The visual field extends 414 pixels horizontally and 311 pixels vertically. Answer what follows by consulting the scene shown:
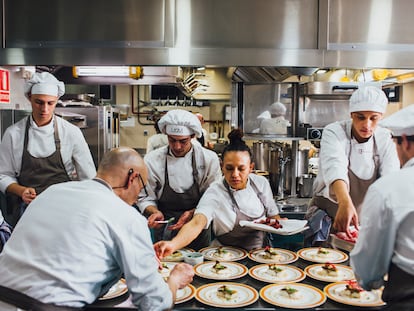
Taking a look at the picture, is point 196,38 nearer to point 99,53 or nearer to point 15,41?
point 99,53

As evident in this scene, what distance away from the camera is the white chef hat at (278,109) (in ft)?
15.3

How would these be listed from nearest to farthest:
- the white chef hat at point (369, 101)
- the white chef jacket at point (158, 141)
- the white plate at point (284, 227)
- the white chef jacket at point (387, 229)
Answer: the white chef jacket at point (387, 229)
the white plate at point (284, 227)
the white chef hat at point (369, 101)
the white chef jacket at point (158, 141)

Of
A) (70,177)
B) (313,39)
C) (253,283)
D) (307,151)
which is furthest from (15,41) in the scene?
(307,151)

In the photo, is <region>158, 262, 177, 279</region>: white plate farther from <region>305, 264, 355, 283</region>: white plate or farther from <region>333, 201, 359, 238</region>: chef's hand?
<region>333, 201, 359, 238</region>: chef's hand

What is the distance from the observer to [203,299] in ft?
5.74

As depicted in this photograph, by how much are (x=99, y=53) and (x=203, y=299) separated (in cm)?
165

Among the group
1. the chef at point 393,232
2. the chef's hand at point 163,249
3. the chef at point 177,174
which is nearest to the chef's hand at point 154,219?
the chef at point 177,174

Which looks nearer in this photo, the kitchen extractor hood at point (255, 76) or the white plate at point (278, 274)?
the white plate at point (278, 274)

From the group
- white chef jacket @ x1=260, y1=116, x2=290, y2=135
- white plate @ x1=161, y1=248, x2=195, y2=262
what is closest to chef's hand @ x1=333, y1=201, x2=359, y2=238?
white plate @ x1=161, y1=248, x2=195, y2=262

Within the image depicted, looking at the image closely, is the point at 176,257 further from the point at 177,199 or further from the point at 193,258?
the point at 177,199

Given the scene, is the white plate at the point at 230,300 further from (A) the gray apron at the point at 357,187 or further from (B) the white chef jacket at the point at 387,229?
(A) the gray apron at the point at 357,187

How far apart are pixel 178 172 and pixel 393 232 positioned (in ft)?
5.89

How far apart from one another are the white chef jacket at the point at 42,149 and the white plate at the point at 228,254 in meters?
1.09

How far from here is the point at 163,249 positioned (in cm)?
216
